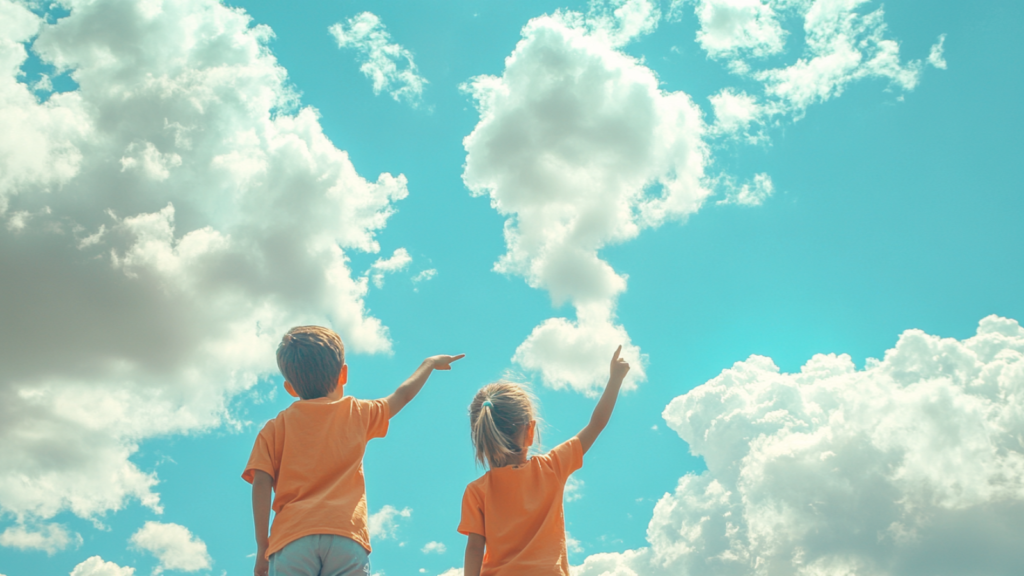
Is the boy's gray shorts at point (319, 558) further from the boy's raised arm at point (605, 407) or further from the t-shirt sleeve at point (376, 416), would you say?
the boy's raised arm at point (605, 407)

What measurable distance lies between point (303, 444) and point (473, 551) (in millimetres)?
2320

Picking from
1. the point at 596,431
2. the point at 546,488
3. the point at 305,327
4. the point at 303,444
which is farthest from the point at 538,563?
the point at 305,327

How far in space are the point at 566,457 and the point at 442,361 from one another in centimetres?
208

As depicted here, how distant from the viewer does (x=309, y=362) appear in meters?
8.09

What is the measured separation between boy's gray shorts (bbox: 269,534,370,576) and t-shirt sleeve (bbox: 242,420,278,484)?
36.8 inches

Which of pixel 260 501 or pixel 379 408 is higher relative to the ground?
pixel 379 408

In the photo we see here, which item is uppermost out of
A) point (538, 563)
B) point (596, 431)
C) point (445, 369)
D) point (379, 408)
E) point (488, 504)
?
point (445, 369)

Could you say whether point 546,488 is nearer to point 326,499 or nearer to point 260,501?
point 326,499

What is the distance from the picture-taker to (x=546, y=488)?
Answer: 7.92 meters

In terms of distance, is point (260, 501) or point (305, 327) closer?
point (260, 501)

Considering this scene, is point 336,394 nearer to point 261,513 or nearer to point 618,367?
point 261,513

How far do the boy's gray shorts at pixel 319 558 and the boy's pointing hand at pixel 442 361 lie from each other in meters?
2.47

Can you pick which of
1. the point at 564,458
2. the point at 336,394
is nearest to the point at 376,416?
the point at 336,394

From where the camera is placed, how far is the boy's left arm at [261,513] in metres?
7.44
